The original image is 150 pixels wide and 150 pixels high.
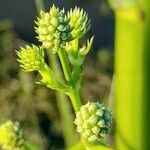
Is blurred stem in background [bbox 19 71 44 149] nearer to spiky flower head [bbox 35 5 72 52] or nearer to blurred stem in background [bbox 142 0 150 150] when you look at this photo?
spiky flower head [bbox 35 5 72 52]

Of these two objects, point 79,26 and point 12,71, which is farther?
point 12,71

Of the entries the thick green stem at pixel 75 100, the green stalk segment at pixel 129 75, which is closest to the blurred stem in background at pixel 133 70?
the green stalk segment at pixel 129 75

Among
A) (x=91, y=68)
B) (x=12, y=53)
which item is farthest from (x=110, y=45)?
(x=12, y=53)

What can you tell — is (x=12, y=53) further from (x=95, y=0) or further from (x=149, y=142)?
(x=149, y=142)

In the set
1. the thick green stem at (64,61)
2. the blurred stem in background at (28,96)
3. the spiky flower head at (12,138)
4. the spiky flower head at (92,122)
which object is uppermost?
the thick green stem at (64,61)

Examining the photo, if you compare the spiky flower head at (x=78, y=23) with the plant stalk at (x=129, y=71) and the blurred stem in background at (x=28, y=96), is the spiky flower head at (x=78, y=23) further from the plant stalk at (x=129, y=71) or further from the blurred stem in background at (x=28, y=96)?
the blurred stem in background at (x=28, y=96)

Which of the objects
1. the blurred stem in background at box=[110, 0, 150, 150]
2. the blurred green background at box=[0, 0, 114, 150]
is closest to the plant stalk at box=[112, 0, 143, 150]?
the blurred stem in background at box=[110, 0, 150, 150]
